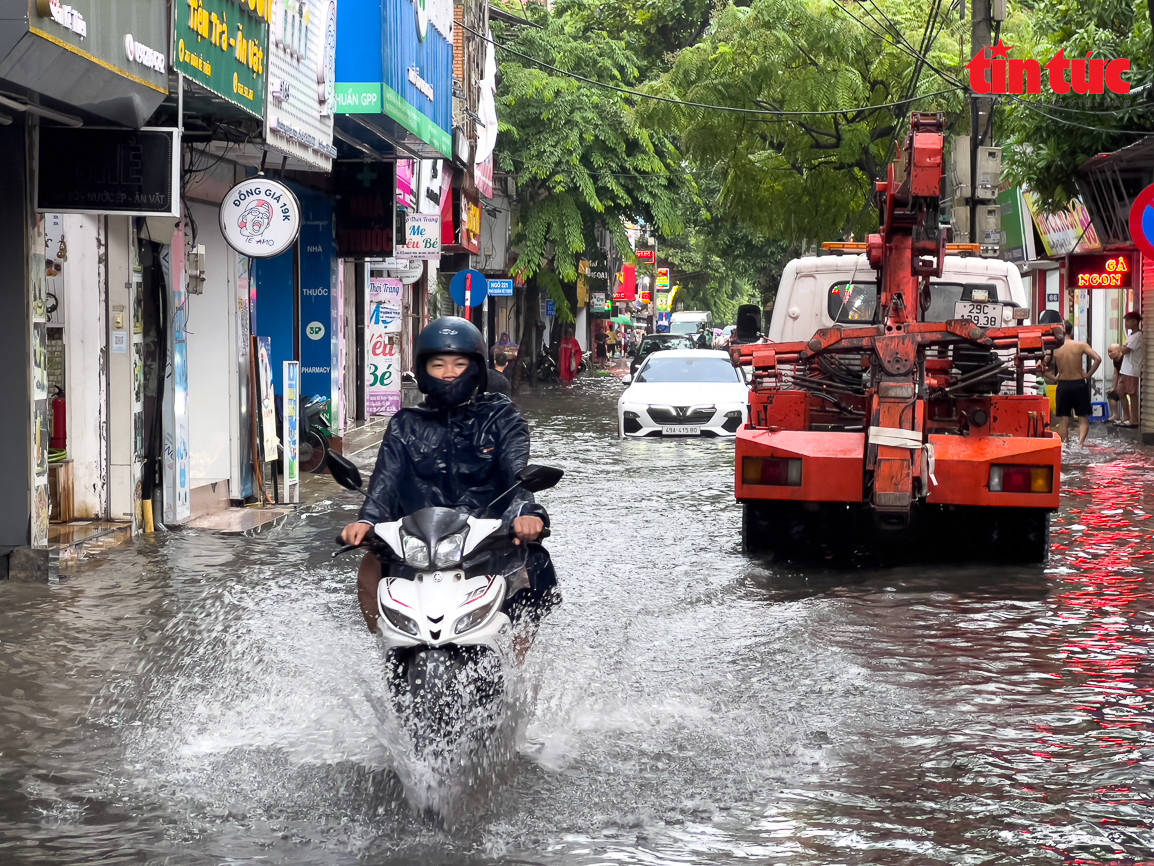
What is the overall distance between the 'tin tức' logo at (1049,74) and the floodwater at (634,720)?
9549 millimetres

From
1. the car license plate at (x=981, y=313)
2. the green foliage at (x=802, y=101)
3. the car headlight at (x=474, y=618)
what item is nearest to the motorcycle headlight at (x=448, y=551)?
the car headlight at (x=474, y=618)

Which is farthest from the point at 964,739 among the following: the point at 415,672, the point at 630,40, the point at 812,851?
the point at 630,40

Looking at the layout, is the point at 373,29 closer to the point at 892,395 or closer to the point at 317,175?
the point at 317,175

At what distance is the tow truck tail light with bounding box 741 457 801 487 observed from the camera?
1050 centimetres

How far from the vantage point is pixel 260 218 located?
13000 mm

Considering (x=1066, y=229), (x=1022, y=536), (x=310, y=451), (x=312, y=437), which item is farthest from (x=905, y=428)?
(x=1066, y=229)

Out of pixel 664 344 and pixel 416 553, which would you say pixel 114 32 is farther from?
pixel 664 344

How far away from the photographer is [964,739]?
6.23 meters

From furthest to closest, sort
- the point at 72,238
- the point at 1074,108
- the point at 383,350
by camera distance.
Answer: the point at 383,350, the point at 1074,108, the point at 72,238

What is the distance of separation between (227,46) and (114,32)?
2057 mm

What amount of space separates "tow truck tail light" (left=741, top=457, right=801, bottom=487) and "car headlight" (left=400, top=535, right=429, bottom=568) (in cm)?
578

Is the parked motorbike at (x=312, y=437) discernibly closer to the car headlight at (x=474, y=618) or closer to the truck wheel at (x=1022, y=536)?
the truck wheel at (x=1022, y=536)

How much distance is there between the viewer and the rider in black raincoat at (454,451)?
5688mm

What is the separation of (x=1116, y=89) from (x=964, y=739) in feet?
48.5
